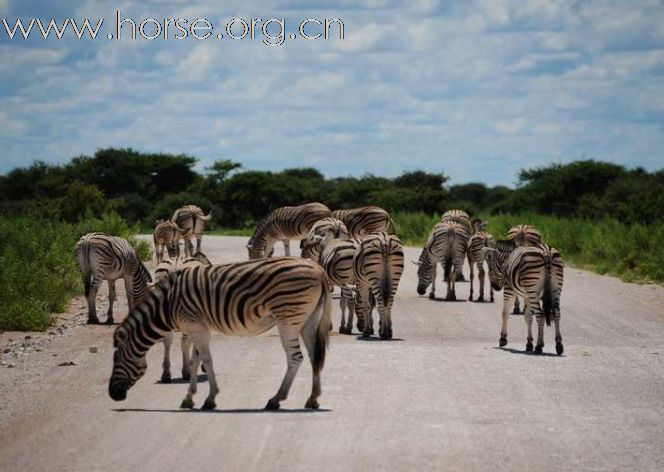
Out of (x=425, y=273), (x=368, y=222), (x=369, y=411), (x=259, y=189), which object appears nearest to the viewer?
(x=369, y=411)

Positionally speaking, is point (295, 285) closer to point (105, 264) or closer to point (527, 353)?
point (527, 353)

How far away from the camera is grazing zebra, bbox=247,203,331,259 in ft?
96.9

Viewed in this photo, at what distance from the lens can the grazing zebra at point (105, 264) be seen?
19656mm

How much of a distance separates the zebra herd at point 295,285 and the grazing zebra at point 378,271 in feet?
0.05

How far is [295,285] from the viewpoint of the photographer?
38.4 ft

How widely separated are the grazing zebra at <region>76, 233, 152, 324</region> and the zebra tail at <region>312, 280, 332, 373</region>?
8.02 meters

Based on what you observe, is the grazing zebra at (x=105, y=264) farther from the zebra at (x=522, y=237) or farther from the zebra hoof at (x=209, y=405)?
the zebra hoof at (x=209, y=405)

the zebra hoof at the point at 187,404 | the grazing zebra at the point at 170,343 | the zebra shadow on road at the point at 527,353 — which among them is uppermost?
the grazing zebra at the point at 170,343

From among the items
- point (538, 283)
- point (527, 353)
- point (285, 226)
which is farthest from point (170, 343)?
point (285, 226)

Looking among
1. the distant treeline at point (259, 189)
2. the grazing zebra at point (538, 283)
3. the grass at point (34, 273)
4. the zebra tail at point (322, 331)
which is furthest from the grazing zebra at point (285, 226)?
the distant treeline at point (259, 189)

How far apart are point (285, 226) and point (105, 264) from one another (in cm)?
1025

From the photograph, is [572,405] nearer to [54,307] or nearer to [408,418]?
[408,418]

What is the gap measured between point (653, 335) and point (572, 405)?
7.00 metres

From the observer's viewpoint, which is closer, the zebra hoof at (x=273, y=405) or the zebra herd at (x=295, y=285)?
the zebra hoof at (x=273, y=405)
